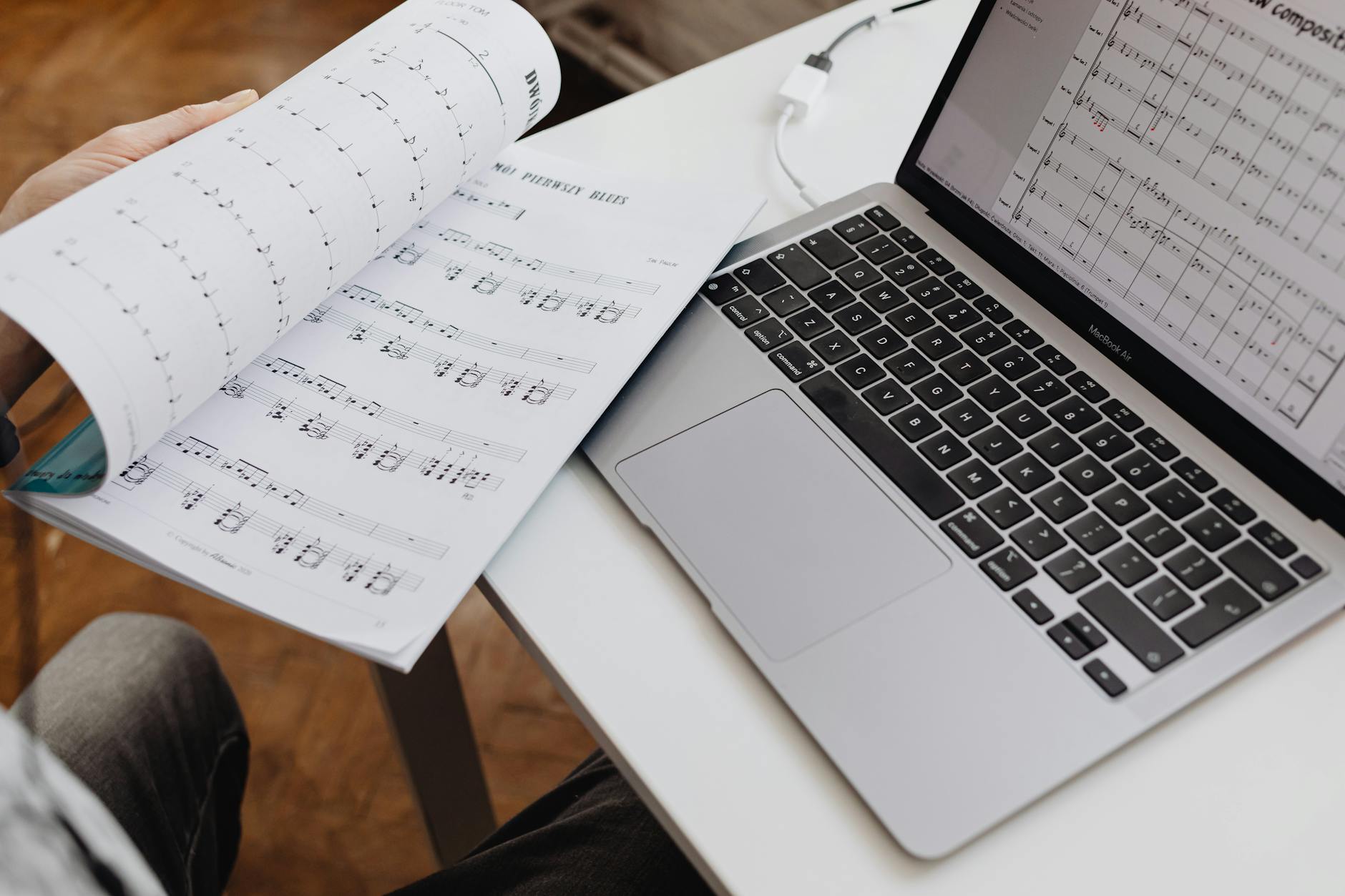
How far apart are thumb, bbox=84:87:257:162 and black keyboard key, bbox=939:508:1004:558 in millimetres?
483

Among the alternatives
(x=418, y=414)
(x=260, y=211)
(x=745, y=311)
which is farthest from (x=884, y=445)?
(x=260, y=211)

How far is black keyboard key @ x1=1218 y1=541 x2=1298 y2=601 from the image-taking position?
0.46 metres

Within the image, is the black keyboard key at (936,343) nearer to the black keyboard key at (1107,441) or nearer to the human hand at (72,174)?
the black keyboard key at (1107,441)

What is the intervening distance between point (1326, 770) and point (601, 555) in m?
0.34

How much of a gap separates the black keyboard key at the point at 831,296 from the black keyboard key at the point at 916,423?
0.29ft

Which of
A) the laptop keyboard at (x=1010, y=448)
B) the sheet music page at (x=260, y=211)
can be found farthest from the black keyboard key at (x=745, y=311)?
the sheet music page at (x=260, y=211)

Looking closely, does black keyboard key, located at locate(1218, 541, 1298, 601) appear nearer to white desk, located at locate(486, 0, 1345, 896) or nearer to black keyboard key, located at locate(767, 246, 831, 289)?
white desk, located at locate(486, 0, 1345, 896)

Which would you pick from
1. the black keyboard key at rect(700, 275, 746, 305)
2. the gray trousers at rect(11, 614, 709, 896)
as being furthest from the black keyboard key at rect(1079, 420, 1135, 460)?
the gray trousers at rect(11, 614, 709, 896)

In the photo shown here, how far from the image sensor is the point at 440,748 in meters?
0.83

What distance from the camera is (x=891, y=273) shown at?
0.61m

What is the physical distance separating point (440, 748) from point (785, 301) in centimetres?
49

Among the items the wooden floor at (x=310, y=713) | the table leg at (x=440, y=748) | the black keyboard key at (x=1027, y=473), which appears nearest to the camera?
the black keyboard key at (x=1027, y=473)

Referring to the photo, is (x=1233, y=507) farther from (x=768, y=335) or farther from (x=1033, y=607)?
(x=768, y=335)

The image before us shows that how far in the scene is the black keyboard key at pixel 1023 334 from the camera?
57 centimetres
